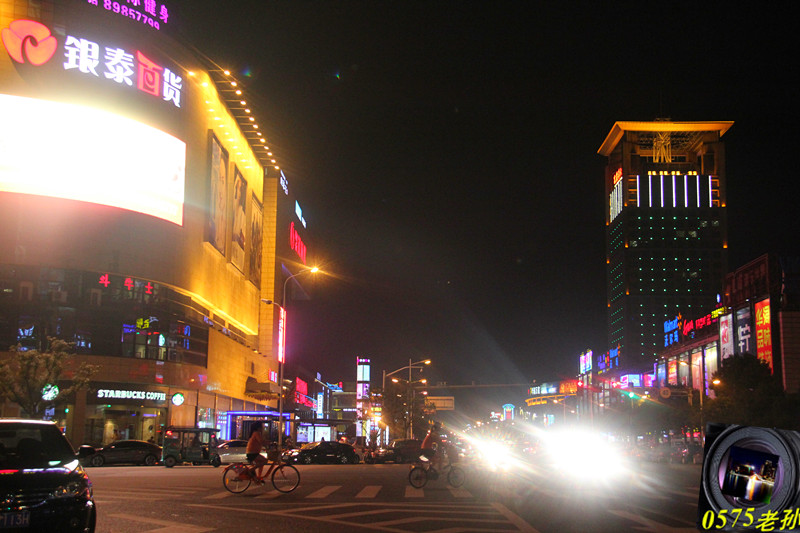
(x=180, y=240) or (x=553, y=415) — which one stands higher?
(x=180, y=240)

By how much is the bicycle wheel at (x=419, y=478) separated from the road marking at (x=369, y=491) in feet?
3.40

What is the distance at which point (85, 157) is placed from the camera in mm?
51938

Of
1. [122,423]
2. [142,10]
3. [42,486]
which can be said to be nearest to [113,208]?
[122,423]

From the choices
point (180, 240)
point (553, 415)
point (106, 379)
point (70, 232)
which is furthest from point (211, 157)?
point (553, 415)

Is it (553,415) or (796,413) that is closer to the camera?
(796,413)

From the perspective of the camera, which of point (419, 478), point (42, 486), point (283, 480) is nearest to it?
point (42, 486)

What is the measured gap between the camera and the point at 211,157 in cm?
6538

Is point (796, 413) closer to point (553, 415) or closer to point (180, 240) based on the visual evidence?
point (180, 240)

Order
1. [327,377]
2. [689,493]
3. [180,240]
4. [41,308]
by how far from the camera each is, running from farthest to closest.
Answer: [327,377], [180,240], [41,308], [689,493]

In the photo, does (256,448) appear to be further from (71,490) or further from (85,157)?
(85,157)

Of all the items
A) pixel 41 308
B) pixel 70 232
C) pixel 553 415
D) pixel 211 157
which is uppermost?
pixel 211 157

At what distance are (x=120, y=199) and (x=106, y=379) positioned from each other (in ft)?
39.9

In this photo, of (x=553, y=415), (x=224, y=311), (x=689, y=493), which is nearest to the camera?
(x=689, y=493)

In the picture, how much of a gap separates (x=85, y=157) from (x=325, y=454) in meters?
25.0
